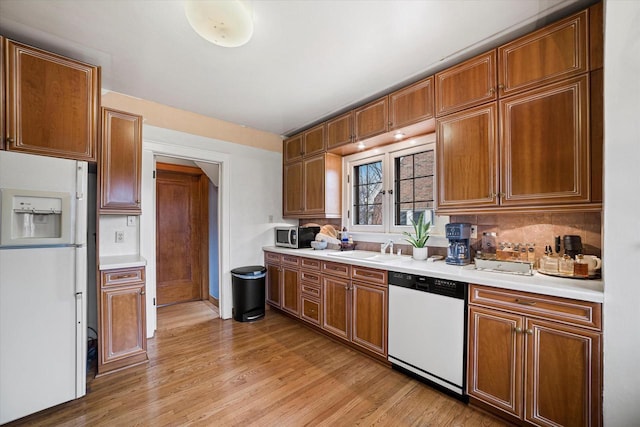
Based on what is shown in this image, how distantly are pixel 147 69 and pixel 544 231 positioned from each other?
352cm

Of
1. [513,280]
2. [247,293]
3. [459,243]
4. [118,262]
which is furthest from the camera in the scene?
[247,293]

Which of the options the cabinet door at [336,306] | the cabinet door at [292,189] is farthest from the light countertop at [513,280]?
the cabinet door at [292,189]

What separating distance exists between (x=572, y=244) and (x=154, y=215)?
3736mm

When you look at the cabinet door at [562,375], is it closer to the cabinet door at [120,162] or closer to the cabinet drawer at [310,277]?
the cabinet drawer at [310,277]

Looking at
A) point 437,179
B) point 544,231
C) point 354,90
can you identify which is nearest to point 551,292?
point 544,231

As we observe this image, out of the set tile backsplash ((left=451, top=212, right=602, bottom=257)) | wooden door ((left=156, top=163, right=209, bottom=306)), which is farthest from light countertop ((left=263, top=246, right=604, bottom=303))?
wooden door ((left=156, top=163, right=209, bottom=306))

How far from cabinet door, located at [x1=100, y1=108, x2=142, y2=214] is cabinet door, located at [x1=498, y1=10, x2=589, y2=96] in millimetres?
3125

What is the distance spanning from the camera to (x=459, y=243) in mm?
2252

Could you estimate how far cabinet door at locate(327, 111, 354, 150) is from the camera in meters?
3.09

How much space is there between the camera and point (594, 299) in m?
1.38

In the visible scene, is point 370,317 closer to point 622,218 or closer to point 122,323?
point 622,218

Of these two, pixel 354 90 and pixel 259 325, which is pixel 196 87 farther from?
pixel 259 325

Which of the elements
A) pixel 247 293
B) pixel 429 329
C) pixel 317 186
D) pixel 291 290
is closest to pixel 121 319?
pixel 247 293

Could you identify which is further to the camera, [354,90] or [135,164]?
[354,90]
